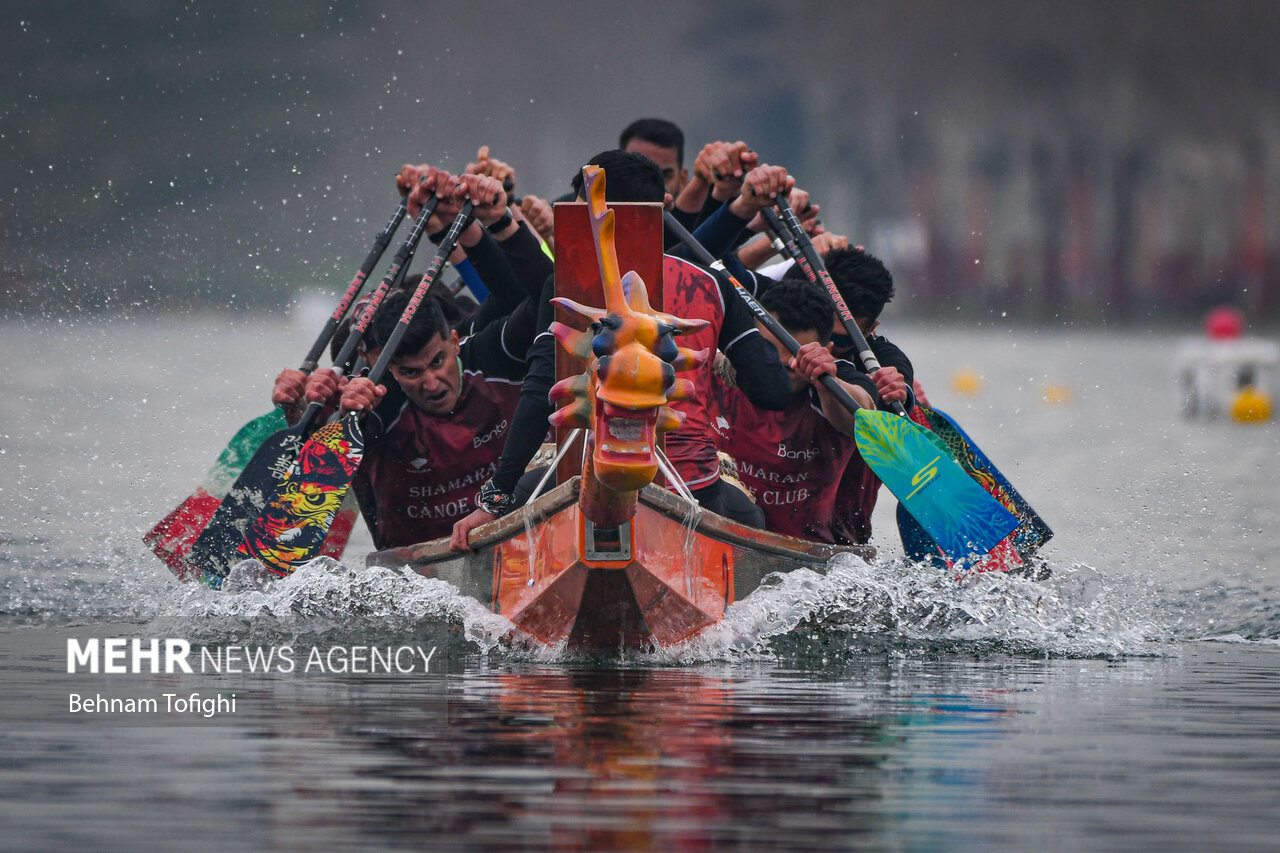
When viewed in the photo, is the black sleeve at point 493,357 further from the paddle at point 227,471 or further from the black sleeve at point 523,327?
the paddle at point 227,471

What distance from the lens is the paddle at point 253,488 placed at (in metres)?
8.14

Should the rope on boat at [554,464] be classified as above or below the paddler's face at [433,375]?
below

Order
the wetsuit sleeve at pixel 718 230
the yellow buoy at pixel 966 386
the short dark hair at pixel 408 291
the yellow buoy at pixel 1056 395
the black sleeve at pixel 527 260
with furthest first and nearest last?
the yellow buoy at pixel 966 386 < the yellow buoy at pixel 1056 395 < the short dark hair at pixel 408 291 < the wetsuit sleeve at pixel 718 230 < the black sleeve at pixel 527 260

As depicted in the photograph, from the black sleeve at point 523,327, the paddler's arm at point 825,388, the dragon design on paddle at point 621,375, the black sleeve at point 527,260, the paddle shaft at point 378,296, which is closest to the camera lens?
the dragon design on paddle at point 621,375

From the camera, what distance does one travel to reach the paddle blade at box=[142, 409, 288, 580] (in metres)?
8.73

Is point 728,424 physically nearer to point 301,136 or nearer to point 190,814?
point 190,814

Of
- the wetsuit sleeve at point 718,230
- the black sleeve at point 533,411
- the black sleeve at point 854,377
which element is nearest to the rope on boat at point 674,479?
the black sleeve at point 533,411

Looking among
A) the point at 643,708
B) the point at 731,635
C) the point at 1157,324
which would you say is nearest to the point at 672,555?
the point at 731,635

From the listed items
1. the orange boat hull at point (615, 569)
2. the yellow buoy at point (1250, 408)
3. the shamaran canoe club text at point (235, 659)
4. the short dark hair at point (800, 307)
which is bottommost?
the shamaran canoe club text at point (235, 659)

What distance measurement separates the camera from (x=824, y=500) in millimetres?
8148

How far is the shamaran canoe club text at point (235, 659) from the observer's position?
6352mm

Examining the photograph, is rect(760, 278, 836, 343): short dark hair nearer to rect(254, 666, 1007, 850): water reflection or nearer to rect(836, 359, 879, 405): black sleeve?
rect(836, 359, 879, 405): black sleeve

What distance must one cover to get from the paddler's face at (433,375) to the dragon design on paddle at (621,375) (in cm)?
219

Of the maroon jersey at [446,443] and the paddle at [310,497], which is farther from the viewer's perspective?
the maroon jersey at [446,443]
